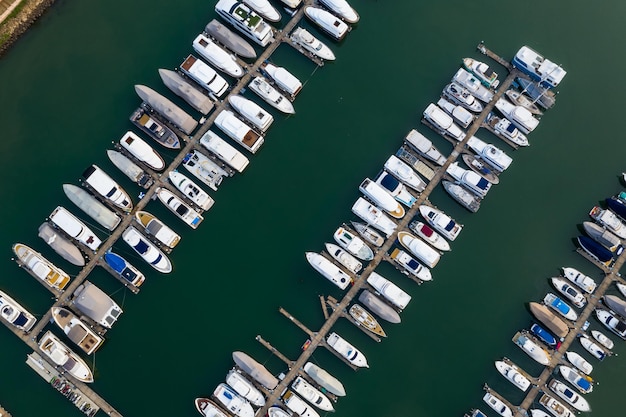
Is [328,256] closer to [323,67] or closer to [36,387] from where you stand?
[323,67]

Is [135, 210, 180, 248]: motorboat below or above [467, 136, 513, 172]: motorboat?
below

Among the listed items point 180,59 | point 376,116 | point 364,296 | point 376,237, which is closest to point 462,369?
point 364,296

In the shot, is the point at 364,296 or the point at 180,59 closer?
the point at 364,296

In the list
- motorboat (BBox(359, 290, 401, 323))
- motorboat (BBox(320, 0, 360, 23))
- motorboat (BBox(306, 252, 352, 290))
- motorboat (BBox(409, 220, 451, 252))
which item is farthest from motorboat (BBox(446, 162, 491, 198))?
motorboat (BBox(320, 0, 360, 23))

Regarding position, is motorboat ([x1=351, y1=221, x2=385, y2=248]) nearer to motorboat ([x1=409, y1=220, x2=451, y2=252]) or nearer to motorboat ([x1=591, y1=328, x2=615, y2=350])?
motorboat ([x1=409, y1=220, x2=451, y2=252])

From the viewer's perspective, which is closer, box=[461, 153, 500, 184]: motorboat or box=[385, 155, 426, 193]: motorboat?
box=[385, 155, 426, 193]: motorboat

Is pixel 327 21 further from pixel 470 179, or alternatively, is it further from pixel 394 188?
pixel 470 179
